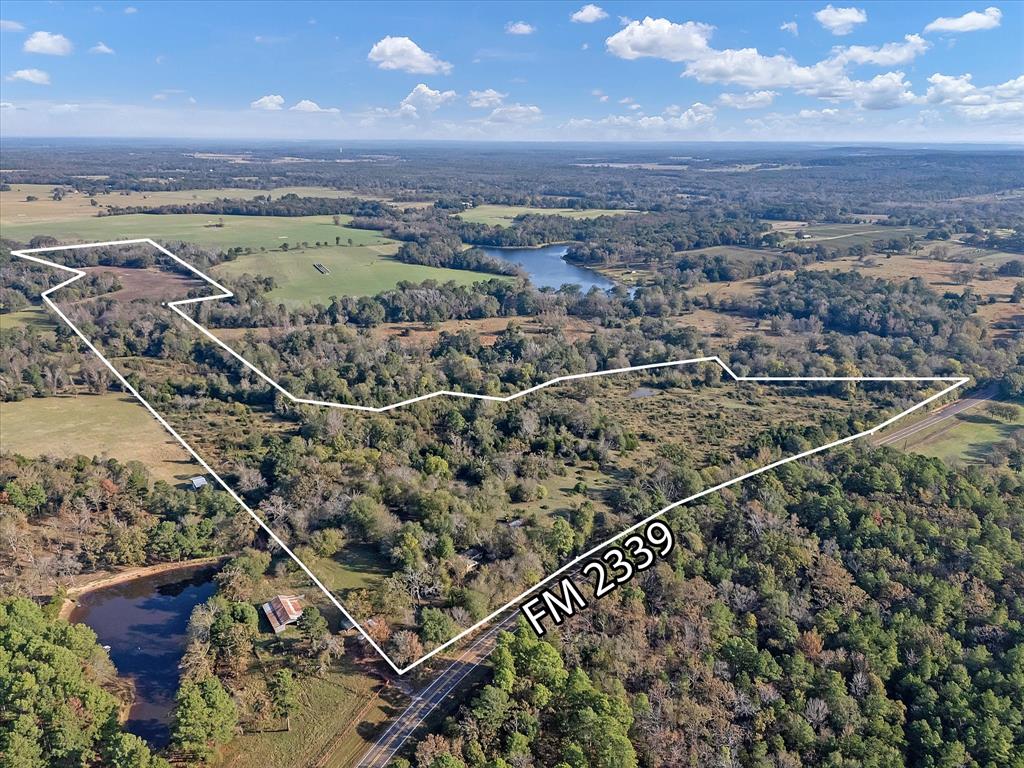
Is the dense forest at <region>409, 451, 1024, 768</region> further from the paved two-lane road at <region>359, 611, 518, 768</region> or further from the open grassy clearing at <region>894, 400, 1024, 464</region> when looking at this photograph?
the open grassy clearing at <region>894, 400, 1024, 464</region>

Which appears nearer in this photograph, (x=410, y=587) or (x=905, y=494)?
(x=410, y=587)

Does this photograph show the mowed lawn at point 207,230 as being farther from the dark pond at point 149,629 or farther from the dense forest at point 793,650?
the dense forest at point 793,650

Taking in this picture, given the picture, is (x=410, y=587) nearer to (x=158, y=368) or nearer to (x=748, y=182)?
(x=158, y=368)

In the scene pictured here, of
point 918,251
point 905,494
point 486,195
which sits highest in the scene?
point 486,195

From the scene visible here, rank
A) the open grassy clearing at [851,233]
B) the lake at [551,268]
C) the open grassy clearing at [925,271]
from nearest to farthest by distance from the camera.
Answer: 1. the open grassy clearing at [925,271]
2. the lake at [551,268]
3. the open grassy clearing at [851,233]

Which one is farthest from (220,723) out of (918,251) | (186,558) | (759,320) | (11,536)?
(918,251)

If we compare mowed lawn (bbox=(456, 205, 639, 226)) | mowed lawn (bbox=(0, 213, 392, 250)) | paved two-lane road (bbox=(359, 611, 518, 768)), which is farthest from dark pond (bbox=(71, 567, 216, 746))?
mowed lawn (bbox=(456, 205, 639, 226))

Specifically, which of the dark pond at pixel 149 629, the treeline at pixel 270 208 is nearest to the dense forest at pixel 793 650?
the dark pond at pixel 149 629
